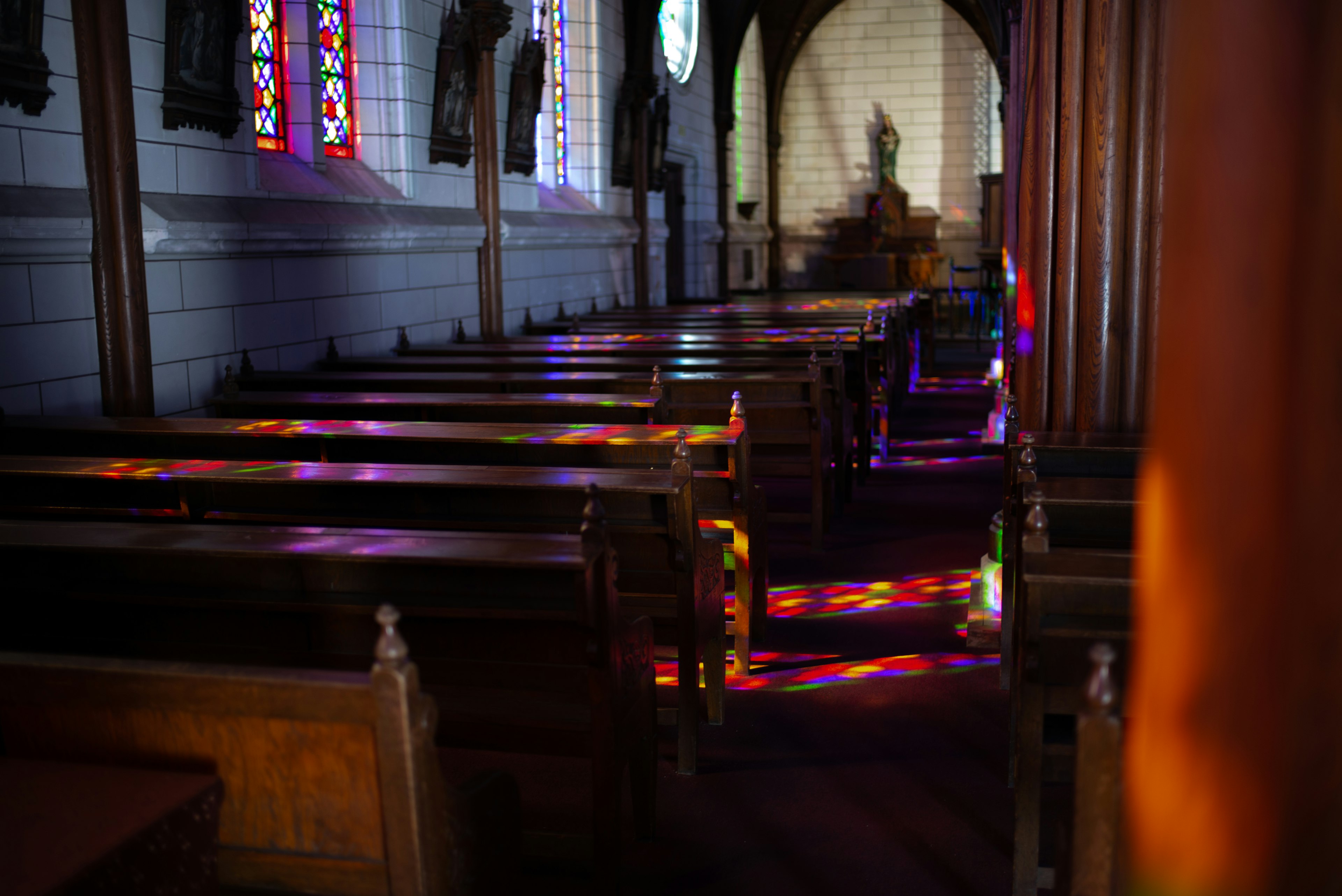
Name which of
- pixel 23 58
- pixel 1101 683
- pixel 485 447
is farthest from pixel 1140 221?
pixel 23 58

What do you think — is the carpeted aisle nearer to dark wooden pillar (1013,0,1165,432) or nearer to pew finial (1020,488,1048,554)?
pew finial (1020,488,1048,554)

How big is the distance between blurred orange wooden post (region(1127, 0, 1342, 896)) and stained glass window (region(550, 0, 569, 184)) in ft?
33.0

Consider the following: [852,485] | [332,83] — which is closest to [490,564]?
[852,485]

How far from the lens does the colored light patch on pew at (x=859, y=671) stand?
3.57m

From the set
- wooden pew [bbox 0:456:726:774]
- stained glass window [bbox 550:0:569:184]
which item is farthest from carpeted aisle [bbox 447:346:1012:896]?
stained glass window [bbox 550:0:569:184]

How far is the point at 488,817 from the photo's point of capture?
1556mm

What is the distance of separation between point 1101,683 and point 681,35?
14678mm

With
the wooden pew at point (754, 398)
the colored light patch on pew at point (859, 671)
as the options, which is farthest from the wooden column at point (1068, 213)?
the wooden pew at point (754, 398)

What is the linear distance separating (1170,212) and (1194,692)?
435 millimetres

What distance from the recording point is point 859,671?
3.67 metres

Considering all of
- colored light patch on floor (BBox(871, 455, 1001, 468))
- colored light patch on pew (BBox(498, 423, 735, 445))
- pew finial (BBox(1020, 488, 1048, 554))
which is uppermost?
colored light patch on pew (BBox(498, 423, 735, 445))

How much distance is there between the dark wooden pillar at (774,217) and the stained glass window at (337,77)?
1219cm

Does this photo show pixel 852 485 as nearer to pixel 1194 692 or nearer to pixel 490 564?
pixel 490 564

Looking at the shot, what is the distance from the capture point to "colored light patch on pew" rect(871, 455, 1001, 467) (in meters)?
7.32
